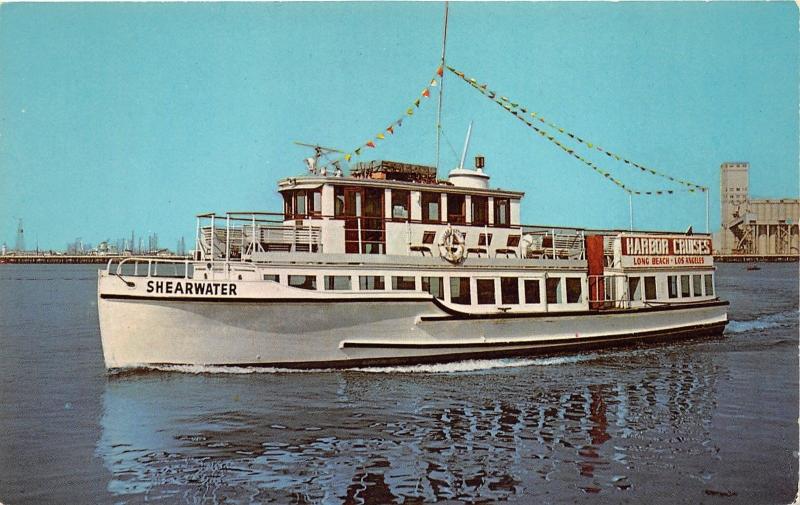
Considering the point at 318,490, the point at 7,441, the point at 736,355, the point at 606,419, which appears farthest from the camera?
the point at 736,355

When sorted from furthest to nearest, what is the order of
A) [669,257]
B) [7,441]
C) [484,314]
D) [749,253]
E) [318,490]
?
[749,253] < [669,257] < [484,314] < [7,441] < [318,490]

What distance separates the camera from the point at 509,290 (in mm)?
18094

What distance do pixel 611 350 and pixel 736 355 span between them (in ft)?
12.3

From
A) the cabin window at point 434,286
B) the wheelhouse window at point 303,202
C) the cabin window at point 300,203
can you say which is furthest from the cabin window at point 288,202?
the cabin window at point 434,286

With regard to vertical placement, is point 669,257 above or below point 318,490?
above

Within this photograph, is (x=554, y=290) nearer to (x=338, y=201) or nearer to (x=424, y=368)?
(x=424, y=368)

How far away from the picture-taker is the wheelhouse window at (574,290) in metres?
19.3

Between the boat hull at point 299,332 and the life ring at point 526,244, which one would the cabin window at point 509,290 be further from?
the life ring at point 526,244

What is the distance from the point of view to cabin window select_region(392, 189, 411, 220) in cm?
1780

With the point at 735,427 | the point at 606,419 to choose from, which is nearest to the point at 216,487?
the point at 606,419

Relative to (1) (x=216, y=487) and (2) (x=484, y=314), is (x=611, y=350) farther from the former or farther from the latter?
(1) (x=216, y=487)

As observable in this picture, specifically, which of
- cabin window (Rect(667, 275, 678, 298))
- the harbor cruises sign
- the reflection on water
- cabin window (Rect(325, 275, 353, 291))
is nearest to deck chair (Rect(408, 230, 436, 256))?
cabin window (Rect(325, 275, 353, 291))

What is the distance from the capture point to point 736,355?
19.5m

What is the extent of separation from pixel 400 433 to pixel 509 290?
7.88m
